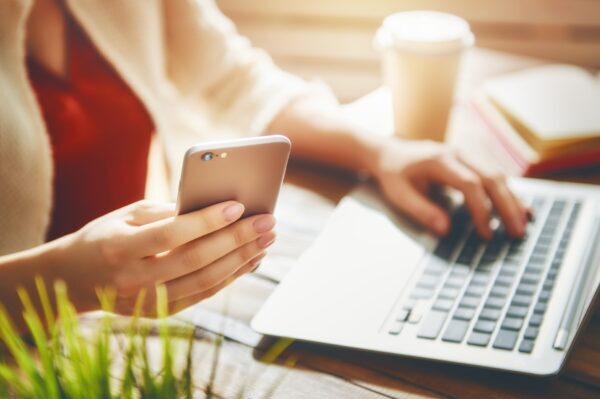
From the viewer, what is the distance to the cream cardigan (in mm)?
906

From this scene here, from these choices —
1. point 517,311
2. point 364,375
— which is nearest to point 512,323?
point 517,311

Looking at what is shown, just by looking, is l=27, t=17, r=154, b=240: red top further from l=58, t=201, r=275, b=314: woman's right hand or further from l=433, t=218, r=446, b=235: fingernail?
l=433, t=218, r=446, b=235: fingernail

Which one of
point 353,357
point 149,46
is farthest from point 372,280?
point 149,46

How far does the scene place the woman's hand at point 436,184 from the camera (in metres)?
0.82

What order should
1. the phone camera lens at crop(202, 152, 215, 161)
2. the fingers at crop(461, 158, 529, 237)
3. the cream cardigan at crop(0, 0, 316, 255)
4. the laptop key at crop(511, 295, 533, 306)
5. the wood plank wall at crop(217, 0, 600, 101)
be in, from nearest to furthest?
1. the phone camera lens at crop(202, 152, 215, 161)
2. the laptop key at crop(511, 295, 533, 306)
3. the fingers at crop(461, 158, 529, 237)
4. the cream cardigan at crop(0, 0, 316, 255)
5. the wood plank wall at crop(217, 0, 600, 101)

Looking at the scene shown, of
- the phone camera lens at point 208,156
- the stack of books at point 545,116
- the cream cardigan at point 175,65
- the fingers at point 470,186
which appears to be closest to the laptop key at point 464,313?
the fingers at point 470,186

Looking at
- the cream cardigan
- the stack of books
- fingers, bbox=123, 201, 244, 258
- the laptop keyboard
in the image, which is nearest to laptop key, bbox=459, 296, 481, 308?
the laptop keyboard

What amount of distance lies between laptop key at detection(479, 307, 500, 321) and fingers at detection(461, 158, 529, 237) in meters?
0.18

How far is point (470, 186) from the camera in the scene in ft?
2.77

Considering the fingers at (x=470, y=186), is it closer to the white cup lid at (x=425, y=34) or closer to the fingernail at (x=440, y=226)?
the fingernail at (x=440, y=226)

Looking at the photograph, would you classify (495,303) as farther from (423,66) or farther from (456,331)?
(423,66)

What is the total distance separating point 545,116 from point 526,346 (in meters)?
0.53

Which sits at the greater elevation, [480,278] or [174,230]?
[174,230]

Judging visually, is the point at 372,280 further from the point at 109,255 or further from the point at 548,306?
the point at 109,255
